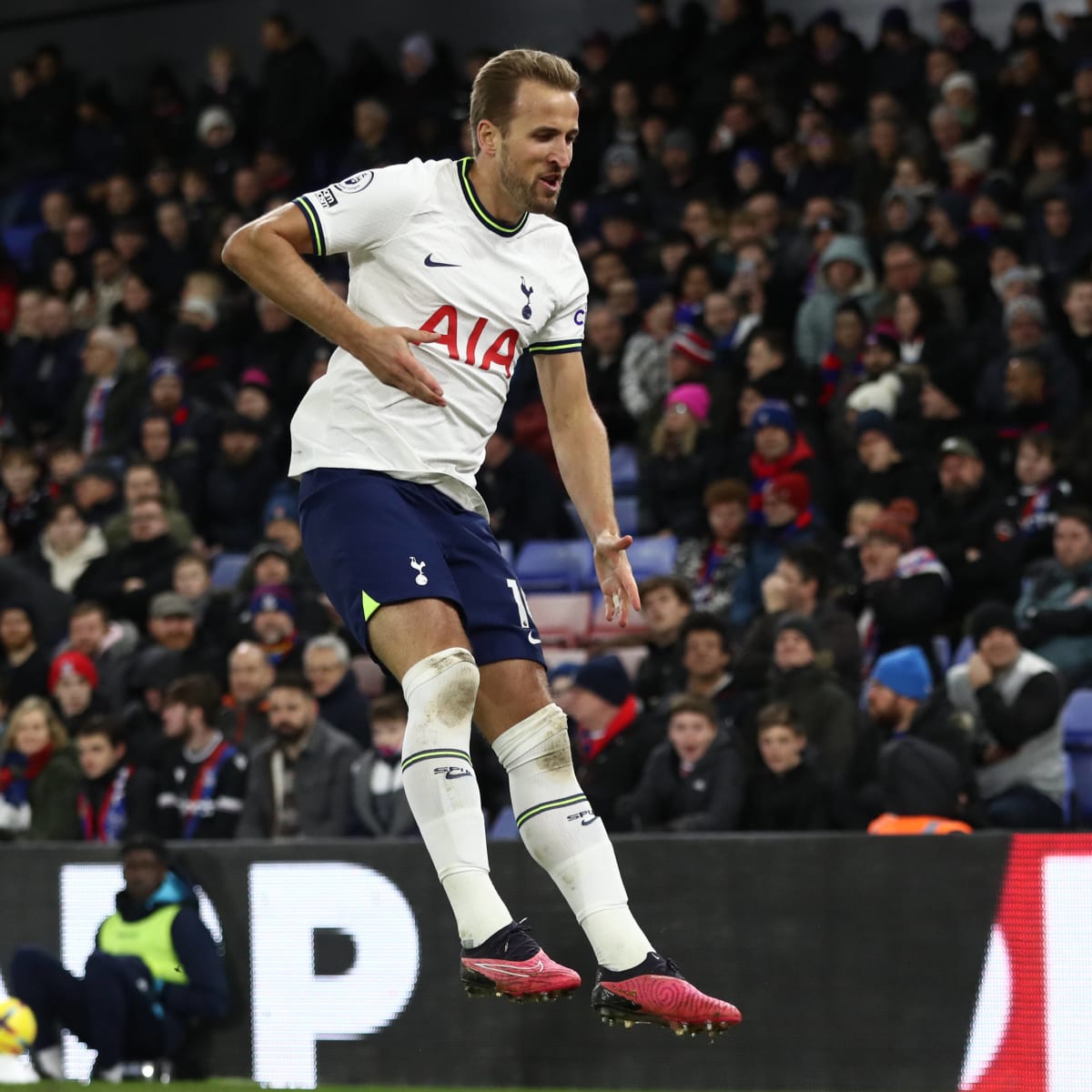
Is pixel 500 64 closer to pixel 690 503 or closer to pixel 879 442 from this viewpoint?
pixel 879 442

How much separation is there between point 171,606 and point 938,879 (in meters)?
5.72

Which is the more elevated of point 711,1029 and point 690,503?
point 690,503

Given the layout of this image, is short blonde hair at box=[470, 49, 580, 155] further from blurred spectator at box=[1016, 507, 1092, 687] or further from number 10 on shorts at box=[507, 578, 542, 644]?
blurred spectator at box=[1016, 507, 1092, 687]

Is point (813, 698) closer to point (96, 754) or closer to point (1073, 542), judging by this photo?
point (1073, 542)

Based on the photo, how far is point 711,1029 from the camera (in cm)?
466

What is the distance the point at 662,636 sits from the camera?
10.2 meters

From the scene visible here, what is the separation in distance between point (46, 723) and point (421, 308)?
6.19 metres

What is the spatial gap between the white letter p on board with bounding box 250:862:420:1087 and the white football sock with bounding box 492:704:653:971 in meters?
3.39

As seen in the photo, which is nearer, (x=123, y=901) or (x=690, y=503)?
(x=123, y=901)

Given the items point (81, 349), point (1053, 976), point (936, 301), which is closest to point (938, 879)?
point (1053, 976)

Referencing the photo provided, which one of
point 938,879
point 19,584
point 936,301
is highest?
point 936,301

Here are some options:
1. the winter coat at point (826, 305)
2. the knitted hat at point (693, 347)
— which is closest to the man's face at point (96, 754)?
the knitted hat at point (693, 347)

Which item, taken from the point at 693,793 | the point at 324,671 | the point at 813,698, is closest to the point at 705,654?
the point at 813,698

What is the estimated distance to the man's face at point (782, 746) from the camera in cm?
848
